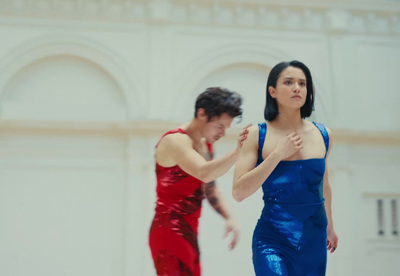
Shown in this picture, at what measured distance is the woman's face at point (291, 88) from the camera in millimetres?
2096

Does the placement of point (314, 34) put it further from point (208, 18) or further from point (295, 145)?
point (295, 145)

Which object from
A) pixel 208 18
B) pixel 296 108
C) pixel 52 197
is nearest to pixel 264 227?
pixel 296 108

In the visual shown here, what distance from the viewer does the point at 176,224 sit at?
246 cm

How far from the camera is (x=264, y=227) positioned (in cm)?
204

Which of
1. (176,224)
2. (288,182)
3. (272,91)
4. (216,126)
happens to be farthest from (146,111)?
(288,182)

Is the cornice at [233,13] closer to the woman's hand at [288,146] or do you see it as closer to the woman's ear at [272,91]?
the woman's ear at [272,91]

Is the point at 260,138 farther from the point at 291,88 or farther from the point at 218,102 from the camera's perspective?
the point at 218,102

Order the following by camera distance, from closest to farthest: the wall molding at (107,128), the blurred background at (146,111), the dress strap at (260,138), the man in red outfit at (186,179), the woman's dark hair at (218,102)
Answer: the dress strap at (260,138) → the man in red outfit at (186,179) → the woman's dark hair at (218,102) → the blurred background at (146,111) → the wall molding at (107,128)

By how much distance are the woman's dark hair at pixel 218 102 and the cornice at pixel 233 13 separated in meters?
4.41

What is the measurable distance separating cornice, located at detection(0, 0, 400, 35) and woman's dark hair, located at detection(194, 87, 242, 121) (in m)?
4.41

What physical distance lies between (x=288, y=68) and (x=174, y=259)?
109 cm

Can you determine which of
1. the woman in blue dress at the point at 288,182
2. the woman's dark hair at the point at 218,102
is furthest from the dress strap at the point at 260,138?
the woman's dark hair at the point at 218,102

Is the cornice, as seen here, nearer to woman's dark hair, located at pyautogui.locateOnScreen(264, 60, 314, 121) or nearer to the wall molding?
the wall molding

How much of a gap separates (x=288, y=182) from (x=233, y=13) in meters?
5.41
